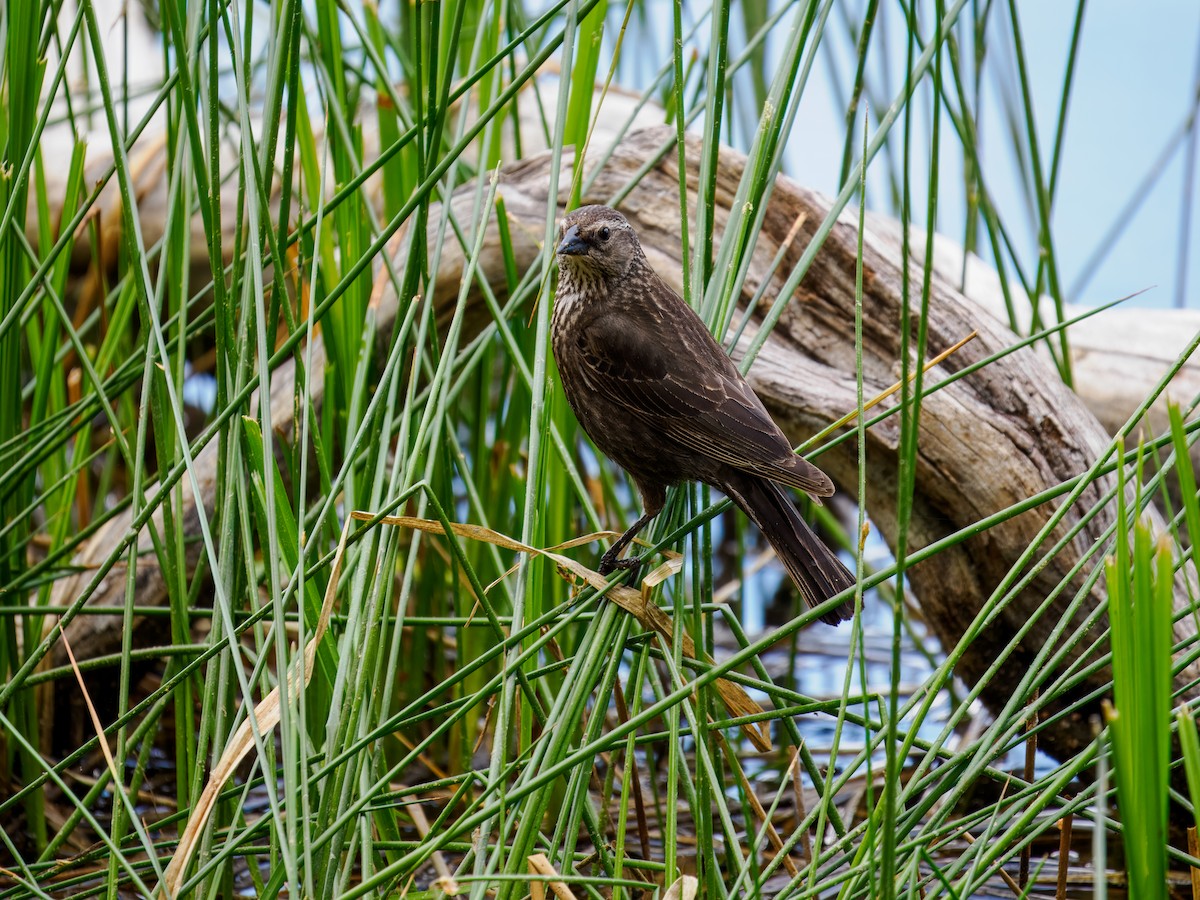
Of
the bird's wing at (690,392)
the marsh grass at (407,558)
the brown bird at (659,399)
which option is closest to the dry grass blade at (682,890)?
the marsh grass at (407,558)

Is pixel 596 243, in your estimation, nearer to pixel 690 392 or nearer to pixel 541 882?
pixel 690 392

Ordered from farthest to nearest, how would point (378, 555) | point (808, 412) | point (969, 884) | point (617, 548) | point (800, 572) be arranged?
point (808, 412), point (617, 548), point (800, 572), point (378, 555), point (969, 884)

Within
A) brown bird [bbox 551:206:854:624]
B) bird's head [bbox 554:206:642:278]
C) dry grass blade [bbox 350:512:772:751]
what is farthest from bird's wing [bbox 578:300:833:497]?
dry grass blade [bbox 350:512:772:751]

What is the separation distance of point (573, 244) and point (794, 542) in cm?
74

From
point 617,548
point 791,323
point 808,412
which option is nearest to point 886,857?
point 617,548

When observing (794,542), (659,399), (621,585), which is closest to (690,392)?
(659,399)

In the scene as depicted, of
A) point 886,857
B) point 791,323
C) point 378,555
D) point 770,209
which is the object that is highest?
point 770,209

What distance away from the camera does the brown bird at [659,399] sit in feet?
6.98

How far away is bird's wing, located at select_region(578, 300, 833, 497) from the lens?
7.06 ft

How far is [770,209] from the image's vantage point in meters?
2.81

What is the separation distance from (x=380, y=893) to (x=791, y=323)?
162cm

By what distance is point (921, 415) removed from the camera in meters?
2.68

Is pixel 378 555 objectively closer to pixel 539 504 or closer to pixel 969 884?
pixel 539 504

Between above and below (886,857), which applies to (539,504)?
above
